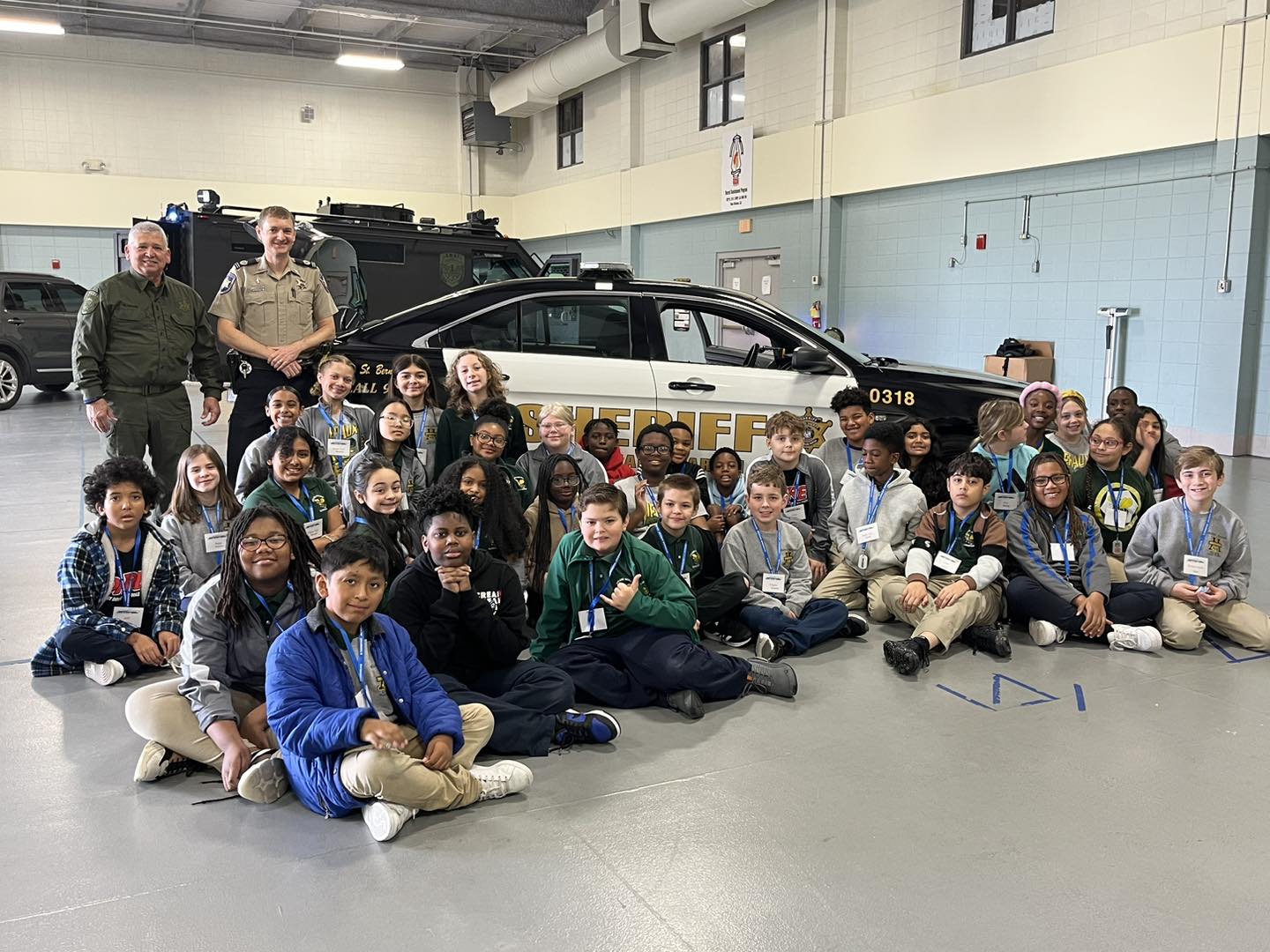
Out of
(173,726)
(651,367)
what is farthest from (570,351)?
(173,726)

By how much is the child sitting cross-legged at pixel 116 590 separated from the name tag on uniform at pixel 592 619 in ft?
5.57

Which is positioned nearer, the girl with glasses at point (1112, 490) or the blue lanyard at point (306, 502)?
the blue lanyard at point (306, 502)

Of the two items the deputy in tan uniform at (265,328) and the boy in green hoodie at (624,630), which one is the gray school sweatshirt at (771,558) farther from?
the deputy in tan uniform at (265,328)

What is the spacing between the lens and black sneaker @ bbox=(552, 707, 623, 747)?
3617mm

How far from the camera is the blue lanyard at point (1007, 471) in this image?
17.7 ft

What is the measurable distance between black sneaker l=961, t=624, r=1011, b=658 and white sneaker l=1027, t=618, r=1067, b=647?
125 millimetres

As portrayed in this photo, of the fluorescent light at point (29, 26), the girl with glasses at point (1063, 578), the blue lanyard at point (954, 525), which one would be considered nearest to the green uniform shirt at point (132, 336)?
the blue lanyard at point (954, 525)

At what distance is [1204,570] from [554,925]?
3707 mm

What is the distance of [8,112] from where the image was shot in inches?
750

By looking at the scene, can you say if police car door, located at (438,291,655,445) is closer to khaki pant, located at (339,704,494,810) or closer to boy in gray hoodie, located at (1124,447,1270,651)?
boy in gray hoodie, located at (1124,447,1270,651)

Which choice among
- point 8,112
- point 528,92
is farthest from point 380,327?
point 8,112

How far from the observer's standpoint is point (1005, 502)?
511cm

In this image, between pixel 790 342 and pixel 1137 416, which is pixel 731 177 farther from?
pixel 1137 416

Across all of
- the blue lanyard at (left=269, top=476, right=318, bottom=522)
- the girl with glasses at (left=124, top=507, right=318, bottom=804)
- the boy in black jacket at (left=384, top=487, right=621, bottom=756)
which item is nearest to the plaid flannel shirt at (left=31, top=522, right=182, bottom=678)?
the blue lanyard at (left=269, top=476, right=318, bottom=522)
